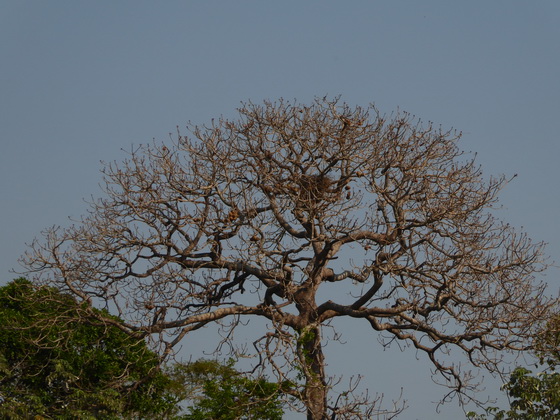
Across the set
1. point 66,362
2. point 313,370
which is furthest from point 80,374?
point 313,370

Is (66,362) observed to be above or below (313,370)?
above

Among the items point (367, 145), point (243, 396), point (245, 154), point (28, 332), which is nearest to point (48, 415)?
point (28, 332)

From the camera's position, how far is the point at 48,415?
16.2 meters

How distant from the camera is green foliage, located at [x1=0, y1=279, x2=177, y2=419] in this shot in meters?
16.2

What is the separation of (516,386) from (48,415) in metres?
9.68

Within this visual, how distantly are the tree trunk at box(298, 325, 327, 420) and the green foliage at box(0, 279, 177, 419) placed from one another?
9.93 feet

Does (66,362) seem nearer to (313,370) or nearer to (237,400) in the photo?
(237,400)

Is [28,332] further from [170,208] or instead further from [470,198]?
[470,198]

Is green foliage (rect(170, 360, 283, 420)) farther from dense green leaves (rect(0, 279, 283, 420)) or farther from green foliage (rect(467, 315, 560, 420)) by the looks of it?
green foliage (rect(467, 315, 560, 420))

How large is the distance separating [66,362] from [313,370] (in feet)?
16.8

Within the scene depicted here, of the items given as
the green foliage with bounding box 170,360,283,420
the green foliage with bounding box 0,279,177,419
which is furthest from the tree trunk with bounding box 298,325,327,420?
the green foliage with bounding box 0,279,177,419

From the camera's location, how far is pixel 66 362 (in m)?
16.6

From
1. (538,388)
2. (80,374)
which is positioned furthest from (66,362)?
(538,388)

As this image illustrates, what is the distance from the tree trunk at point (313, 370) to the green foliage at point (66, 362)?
9.93ft
